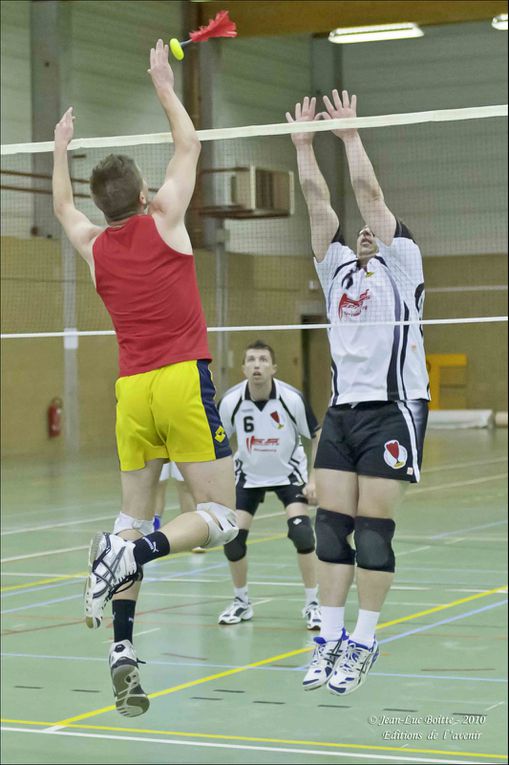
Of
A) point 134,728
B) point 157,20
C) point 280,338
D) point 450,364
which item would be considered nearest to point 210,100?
point 157,20

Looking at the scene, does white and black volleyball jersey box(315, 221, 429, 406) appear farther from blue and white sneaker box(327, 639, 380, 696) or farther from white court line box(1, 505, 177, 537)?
white court line box(1, 505, 177, 537)

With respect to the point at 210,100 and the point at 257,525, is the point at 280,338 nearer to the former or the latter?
the point at 210,100

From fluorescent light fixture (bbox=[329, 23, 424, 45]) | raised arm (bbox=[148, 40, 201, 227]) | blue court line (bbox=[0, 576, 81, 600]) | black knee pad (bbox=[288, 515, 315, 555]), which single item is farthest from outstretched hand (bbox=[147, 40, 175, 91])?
fluorescent light fixture (bbox=[329, 23, 424, 45])

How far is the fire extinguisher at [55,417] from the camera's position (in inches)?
1388

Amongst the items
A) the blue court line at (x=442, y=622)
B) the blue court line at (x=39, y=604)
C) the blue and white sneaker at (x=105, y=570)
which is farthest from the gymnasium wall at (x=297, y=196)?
the blue and white sneaker at (x=105, y=570)

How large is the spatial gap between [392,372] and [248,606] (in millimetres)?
10202

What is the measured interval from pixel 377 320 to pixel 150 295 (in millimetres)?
1279

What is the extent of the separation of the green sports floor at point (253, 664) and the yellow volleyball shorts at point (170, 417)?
2.47 meters

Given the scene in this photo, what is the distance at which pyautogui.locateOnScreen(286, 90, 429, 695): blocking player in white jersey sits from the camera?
6.73m

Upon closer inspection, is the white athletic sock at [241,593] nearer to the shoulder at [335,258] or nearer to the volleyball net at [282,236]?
the shoulder at [335,258]

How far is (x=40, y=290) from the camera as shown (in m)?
33.1

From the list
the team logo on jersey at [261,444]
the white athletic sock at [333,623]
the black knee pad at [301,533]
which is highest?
the team logo on jersey at [261,444]

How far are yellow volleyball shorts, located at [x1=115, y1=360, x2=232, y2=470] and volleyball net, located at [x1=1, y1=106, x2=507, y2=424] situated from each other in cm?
2048

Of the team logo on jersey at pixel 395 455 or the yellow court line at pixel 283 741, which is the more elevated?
the team logo on jersey at pixel 395 455
